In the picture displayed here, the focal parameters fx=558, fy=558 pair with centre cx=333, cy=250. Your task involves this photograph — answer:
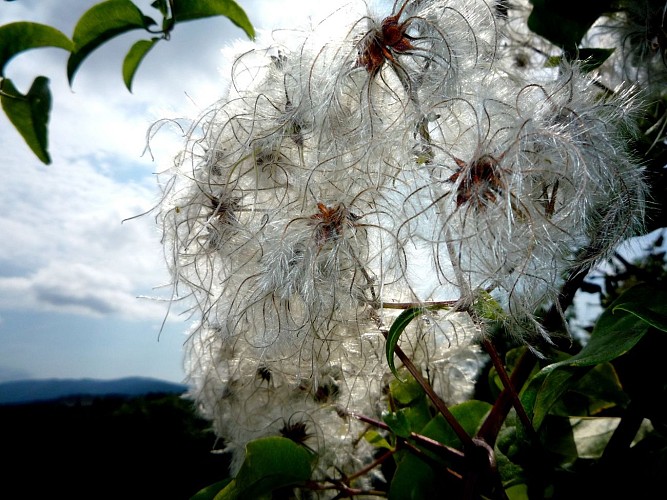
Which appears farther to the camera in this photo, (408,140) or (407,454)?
(407,454)

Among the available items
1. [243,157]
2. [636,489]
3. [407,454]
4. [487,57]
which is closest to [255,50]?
[243,157]

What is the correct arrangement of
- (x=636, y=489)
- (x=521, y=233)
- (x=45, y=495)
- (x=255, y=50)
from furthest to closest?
(x=45, y=495)
(x=255, y=50)
(x=636, y=489)
(x=521, y=233)

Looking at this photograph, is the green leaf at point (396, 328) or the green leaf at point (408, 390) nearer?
the green leaf at point (396, 328)

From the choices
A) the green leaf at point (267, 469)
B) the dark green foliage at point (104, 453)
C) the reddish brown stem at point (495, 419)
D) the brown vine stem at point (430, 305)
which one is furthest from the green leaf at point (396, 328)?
the dark green foliage at point (104, 453)

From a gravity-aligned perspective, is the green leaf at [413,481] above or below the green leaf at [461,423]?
below

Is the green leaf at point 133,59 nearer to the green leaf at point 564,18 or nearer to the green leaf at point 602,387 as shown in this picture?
the green leaf at point 564,18

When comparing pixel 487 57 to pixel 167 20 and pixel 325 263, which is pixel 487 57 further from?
pixel 167 20
